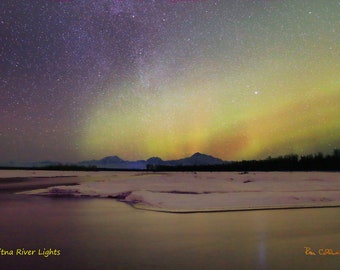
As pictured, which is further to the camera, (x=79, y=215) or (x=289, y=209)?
(x=289, y=209)

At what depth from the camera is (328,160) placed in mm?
91688

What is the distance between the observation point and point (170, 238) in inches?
385

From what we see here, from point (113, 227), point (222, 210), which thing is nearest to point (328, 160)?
point (222, 210)

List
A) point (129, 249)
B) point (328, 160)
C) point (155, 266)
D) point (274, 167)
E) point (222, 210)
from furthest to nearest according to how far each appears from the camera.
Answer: point (274, 167), point (328, 160), point (222, 210), point (129, 249), point (155, 266)

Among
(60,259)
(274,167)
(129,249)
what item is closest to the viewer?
(60,259)

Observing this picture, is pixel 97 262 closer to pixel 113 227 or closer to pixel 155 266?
pixel 155 266

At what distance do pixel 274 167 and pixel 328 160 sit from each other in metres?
20.5

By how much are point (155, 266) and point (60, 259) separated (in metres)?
2.09

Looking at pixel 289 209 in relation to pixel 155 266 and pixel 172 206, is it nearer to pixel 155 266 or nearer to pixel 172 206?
pixel 172 206

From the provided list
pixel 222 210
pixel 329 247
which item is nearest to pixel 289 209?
pixel 222 210

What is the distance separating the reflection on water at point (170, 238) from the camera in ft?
24.0

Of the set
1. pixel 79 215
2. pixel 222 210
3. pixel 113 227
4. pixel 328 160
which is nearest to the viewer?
pixel 113 227

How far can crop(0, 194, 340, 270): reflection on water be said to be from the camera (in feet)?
24.0

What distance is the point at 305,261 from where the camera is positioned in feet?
24.3
